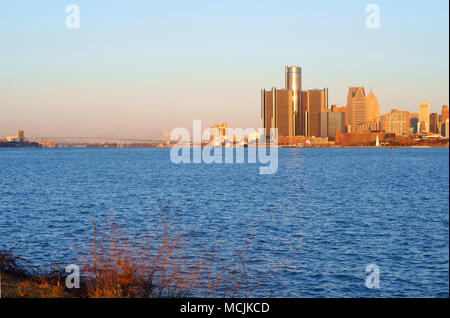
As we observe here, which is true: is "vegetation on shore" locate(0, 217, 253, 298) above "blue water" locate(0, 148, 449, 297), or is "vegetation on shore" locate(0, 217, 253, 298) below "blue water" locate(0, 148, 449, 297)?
above

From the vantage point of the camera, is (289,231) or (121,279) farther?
(289,231)

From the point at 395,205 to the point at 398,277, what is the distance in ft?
95.6

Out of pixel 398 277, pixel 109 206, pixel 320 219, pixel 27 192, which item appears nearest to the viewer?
pixel 398 277

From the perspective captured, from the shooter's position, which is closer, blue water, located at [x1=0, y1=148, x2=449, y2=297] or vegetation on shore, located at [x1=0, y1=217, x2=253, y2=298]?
vegetation on shore, located at [x1=0, y1=217, x2=253, y2=298]

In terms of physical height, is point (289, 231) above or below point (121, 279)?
below

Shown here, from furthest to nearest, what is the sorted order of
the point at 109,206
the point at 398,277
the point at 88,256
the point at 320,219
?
the point at 109,206
the point at 320,219
the point at 88,256
the point at 398,277

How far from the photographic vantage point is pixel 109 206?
4594cm

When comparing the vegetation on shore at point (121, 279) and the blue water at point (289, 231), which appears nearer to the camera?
the vegetation on shore at point (121, 279)

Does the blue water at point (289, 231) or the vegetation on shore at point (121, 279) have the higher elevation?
the vegetation on shore at point (121, 279)

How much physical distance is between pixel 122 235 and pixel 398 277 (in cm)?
1654
